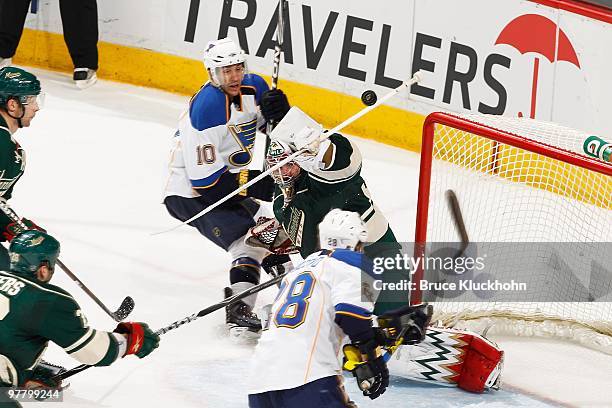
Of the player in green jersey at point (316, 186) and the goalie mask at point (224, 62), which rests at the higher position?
the goalie mask at point (224, 62)

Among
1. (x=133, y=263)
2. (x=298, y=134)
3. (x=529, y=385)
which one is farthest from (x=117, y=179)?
(x=529, y=385)

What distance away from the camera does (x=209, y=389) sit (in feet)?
15.3

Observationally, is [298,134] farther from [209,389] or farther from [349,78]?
[349,78]

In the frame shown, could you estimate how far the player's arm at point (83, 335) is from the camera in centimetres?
368

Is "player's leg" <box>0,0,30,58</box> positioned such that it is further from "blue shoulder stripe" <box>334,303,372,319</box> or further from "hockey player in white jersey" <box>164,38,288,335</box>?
"blue shoulder stripe" <box>334,303,372,319</box>

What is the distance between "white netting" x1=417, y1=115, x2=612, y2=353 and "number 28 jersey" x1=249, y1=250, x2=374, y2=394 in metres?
1.52

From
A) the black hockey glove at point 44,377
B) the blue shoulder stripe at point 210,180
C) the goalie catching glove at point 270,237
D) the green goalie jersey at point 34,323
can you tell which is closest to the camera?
the green goalie jersey at point 34,323

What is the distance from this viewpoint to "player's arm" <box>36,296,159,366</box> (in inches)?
145

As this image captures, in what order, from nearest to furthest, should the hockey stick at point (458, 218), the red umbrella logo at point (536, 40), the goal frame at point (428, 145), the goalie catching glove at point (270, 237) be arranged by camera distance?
the goal frame at point (428, 145) → the goalie catching glove at point (270, 237) → the hockey stick at point (458, 218) → the red umbrella logo at point (536, 40)

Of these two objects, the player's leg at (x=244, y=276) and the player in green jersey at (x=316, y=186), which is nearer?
the player in green jersey at (x=316, y=186)

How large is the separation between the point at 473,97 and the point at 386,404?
2.77 metres

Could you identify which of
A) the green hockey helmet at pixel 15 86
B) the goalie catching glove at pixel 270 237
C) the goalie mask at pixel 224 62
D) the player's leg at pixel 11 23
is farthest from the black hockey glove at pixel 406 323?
the player's leg at pixel 11 23

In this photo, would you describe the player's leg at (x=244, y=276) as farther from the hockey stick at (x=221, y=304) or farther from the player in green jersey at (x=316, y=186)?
the player in green jersey at (x=316, y=186)

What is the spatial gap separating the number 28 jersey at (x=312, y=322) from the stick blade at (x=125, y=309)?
143cm
